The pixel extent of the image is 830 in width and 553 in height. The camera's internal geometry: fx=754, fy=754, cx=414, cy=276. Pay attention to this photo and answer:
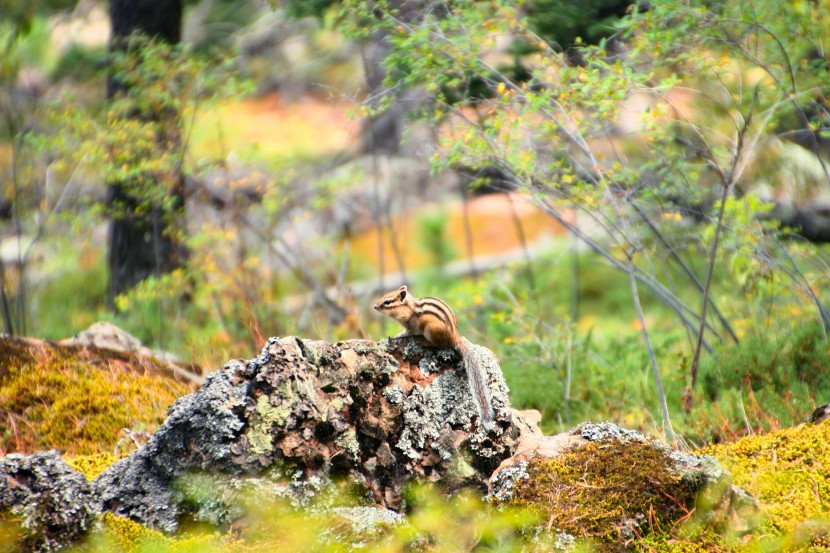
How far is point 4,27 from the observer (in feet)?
29.2

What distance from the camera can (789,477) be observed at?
9.57 feet

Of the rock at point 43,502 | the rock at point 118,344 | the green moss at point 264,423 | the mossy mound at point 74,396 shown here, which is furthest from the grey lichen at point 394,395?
the rock at point 118,344

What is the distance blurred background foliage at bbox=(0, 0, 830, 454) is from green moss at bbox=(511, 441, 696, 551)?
126cm

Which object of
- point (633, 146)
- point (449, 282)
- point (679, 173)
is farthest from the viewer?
point (449, 282)

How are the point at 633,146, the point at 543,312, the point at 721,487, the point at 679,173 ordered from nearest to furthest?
the point at 721,487, the point at 679,173, the point at 543,312, the point at 633,146

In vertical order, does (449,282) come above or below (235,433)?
below

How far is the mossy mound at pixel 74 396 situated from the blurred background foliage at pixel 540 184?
1.89ft

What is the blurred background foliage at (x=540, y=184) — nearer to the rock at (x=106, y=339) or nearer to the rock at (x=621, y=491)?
the rock at (x=106, y=339)

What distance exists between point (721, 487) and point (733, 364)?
8.76ft

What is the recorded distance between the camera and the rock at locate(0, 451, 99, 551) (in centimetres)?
245

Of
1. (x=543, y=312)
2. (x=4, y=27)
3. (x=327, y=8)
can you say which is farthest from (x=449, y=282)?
(x=4, y=27)

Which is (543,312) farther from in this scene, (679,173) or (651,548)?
(651,548)

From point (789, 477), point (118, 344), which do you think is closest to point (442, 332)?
point (789, 477)

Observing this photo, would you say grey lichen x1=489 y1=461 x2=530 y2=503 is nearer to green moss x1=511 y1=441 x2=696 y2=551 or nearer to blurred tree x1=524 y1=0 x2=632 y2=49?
green moss x1=511 y1=441 x2=696 y2=551
